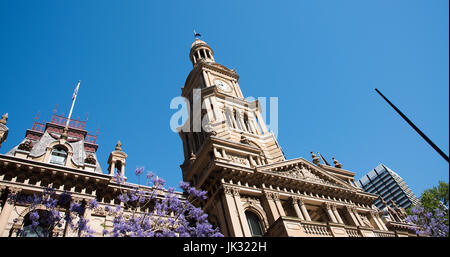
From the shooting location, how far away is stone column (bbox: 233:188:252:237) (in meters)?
19.7

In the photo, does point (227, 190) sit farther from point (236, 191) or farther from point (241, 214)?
point (241, 214)

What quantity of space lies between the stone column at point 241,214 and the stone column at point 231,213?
0.21 metres

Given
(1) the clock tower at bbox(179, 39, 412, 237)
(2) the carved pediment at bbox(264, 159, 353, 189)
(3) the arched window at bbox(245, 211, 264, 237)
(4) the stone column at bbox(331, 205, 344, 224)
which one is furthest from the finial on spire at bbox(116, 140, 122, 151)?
(4) the stone column at bbox(331, 205, 344, 224)

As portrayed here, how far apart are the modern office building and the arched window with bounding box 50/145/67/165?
118 m

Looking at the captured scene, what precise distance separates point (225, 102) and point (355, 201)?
18.4m

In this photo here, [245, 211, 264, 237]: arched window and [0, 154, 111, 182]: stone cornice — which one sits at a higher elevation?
[0, 154, 111, 182]: stone cornice

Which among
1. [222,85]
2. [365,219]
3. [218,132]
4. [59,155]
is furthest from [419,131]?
[222,85]

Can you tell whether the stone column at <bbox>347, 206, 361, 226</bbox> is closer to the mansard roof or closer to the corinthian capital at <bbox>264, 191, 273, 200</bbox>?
the corinthian capital at <bbox>264, 191, 273, 200</bbox>

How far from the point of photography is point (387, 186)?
4776 inches

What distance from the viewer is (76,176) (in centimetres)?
1867

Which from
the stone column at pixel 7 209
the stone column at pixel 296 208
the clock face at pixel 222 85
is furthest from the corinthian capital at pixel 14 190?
the clock face at pixel 222 85

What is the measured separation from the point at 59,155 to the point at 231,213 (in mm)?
12894

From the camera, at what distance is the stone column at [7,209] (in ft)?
51.0
